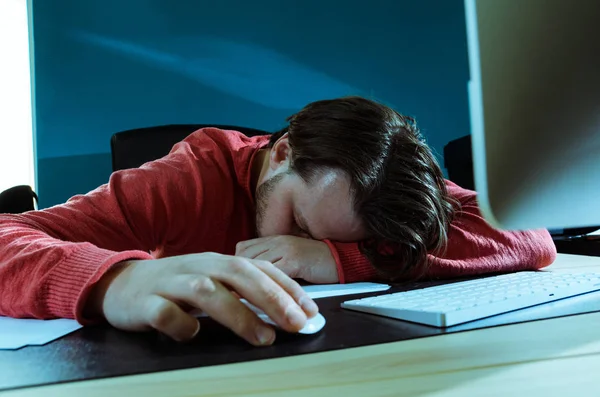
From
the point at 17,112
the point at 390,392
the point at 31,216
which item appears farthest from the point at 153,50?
the point at 390,392

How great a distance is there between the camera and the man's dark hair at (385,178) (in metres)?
0.75

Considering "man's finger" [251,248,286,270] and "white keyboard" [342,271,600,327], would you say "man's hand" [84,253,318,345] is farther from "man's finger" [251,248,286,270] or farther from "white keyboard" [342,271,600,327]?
"man's finger" [251,248,286,270]

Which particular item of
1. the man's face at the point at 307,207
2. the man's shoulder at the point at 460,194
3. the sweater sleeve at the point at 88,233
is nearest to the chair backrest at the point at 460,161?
the man's shoulder at the point at 460,194

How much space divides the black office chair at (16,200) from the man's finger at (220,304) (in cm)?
102

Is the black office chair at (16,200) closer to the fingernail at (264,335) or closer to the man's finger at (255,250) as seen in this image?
the man's finger at (255,250)

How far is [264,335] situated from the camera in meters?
0.32

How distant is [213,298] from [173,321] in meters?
0.03

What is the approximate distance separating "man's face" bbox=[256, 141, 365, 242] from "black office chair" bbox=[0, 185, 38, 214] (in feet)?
2.26

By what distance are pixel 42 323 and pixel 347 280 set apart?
404 millimetres

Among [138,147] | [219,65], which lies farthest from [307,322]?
[219,65]

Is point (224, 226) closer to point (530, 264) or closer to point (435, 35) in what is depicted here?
point (530, 264)

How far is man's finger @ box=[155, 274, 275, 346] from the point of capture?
32 cm

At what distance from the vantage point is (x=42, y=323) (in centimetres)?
44

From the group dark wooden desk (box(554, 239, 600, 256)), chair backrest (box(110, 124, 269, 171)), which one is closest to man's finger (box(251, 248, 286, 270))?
chair backrest (box(110, 124, 269, 171))
